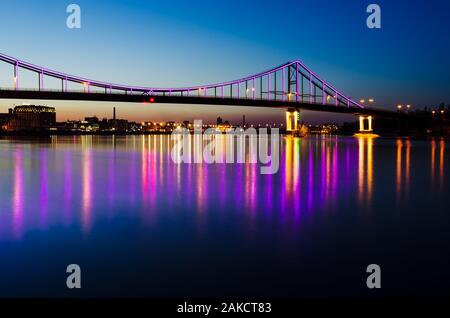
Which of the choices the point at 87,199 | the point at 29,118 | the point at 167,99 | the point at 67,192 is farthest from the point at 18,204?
the point at 29,118

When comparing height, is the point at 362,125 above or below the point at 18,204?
above

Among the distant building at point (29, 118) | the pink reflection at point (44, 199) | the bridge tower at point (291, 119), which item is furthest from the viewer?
the distant building at point (29, 118)

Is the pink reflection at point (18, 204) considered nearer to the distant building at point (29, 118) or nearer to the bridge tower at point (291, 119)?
the bridge tower at point (291, 119)

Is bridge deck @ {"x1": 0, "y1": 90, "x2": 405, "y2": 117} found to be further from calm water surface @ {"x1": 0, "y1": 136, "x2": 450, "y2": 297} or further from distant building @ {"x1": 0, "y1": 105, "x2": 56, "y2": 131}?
distant building @ {"x1": 0, "y1": 105, "x2": 56, "y2": 131}

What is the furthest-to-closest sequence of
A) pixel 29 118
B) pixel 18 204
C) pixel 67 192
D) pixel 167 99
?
pixel 29 118, pixel 167 99, pixel 67 192, pixel 18 204

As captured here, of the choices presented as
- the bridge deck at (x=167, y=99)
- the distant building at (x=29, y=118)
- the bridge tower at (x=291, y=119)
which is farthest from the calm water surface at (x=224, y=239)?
the distant building at (x=29, y=118)

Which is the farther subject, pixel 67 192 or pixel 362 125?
pixel 362 125

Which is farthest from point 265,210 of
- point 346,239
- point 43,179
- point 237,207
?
point 43,179

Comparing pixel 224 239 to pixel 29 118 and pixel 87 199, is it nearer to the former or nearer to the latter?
pixel 87 199
